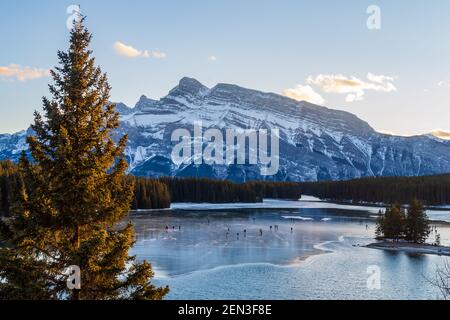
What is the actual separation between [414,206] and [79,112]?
90.4 m

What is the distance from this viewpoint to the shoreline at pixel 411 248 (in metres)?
81.8

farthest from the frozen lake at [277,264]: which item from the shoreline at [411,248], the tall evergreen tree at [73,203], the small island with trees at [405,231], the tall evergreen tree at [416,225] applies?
the tall evergreen tree at [73,203]

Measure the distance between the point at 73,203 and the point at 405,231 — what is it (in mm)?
92303

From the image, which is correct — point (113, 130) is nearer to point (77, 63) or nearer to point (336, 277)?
point (77, 63)

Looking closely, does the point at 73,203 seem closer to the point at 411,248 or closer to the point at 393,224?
the point at 411,248

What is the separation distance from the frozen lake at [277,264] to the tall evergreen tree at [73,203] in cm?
3103

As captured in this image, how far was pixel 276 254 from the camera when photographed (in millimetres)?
78688

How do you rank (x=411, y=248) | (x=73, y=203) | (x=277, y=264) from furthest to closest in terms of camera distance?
(x=411, y=248)
(x=277, y=264)
(x=73, y=203)

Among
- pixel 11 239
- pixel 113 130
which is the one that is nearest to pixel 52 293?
pixel 11 239

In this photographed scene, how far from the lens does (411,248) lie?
8700 cm

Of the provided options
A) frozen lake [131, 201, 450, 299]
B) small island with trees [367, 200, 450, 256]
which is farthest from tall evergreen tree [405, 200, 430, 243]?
frozen lake [131, 201, 450, 299]

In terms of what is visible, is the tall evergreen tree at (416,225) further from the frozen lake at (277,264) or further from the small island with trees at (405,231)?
the frozen lake at (277,264)

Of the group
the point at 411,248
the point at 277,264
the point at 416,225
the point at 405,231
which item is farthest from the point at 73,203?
the point at 405,231

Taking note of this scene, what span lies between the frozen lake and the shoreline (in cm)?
366
